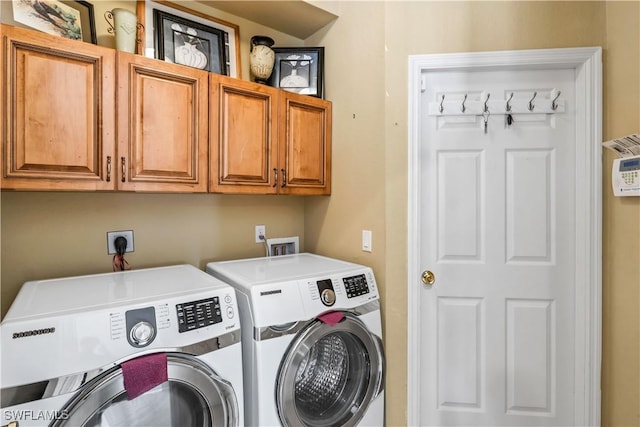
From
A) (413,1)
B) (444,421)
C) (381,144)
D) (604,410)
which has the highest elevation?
(413,1)

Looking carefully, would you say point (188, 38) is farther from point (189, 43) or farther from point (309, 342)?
point (309, 342)

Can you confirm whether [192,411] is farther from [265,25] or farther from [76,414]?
[265,25]

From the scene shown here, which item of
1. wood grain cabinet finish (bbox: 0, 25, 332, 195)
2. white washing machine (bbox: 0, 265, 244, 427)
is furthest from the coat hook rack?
white washing machine (bbox: 0, 265, 244, 427)

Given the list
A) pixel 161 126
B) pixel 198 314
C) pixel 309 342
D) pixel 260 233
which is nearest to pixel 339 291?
pixel 309 342

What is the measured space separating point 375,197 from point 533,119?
867mm

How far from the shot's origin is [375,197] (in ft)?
5.95

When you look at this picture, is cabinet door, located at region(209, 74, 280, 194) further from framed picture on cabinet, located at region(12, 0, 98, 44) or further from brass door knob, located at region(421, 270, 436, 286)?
brass door knob, located at region(421, 270, 436, 286)

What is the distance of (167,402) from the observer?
116 cm

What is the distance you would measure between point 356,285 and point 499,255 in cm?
75

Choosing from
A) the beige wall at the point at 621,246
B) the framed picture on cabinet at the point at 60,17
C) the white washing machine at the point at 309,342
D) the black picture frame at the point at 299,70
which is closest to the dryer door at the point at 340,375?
the white washing machine at the point at 309,342

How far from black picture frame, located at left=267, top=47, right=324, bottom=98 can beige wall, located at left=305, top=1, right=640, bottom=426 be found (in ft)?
0.28

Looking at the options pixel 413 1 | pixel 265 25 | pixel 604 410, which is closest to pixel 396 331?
pixel 604 410

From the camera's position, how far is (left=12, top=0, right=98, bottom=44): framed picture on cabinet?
1.29 metres

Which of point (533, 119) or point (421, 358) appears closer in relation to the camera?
point (533, 119)
